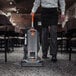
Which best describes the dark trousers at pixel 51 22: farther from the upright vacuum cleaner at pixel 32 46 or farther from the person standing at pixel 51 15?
the upright vacuum cleaner at pixel 32 46

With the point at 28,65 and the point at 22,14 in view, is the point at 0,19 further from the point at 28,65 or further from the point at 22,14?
the point at 22,14

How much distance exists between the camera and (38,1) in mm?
7336

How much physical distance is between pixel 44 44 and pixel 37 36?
1336 mm

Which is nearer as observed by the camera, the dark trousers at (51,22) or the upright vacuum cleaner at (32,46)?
the upright vacuum cleaner at (32,46)

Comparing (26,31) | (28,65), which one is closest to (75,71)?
(28,65)

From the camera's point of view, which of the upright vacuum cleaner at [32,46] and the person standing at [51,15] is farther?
the person standing at [51,15]

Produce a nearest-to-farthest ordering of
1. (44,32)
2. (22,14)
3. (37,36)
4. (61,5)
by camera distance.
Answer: (37,36), (61,5), (44,32), (22,14)

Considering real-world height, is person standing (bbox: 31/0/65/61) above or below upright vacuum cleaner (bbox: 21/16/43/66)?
above

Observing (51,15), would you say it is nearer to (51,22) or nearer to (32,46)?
(51,22)

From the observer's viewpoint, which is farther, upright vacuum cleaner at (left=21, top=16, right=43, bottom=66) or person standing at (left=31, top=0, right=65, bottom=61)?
person standing at (left=31, top=0, right=65, bottom=61)

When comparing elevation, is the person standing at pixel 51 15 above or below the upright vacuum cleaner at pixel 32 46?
above

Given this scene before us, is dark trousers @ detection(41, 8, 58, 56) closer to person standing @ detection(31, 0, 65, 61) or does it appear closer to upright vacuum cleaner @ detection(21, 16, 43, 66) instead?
person standing @ detection(31, 0, 65, 61)

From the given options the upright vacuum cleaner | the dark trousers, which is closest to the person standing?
the dark trousers

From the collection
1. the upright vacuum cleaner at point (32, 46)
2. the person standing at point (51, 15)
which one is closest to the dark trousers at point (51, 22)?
the person standing at point (51, 15)
